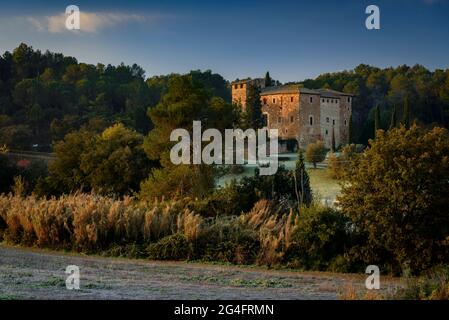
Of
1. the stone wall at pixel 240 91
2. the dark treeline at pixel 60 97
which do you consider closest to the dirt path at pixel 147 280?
the dark treeline at pixel 60 97

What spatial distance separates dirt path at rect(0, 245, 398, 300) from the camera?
785 cm

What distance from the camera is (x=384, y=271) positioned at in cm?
1309

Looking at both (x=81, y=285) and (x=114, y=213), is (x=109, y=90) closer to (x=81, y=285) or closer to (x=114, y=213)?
(x=114, y=213)

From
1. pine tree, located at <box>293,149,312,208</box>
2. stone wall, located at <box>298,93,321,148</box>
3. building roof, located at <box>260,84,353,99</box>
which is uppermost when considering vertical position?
building roof, located at <box>260,84,353,99</box>

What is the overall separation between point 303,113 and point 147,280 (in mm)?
48953

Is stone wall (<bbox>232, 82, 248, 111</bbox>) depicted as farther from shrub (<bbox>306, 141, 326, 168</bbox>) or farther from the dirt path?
the dirt path

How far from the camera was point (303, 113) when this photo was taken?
57.4 m

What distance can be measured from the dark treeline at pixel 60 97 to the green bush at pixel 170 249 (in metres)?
29.5

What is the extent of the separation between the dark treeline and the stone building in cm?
631

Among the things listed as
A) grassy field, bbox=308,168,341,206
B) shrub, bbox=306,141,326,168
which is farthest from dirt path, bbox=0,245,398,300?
shrub, bbox=306,141,326,168

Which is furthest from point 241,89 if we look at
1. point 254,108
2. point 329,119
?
point 329,119

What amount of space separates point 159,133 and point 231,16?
5.09 meters

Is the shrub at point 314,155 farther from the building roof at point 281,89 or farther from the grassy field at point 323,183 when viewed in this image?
the building roof at point 281,89
